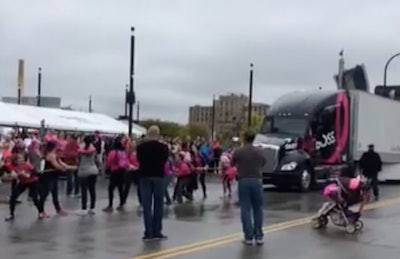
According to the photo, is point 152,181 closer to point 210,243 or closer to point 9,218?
point 210,243

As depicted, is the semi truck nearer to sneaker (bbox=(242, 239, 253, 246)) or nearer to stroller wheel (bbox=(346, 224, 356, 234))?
stroller wheel (bbox=(346, 224, 356, 234))

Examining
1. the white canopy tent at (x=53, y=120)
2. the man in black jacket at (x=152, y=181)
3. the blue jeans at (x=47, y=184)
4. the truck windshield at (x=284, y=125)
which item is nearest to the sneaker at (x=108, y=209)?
the blue jeans at (x=47, y=184)

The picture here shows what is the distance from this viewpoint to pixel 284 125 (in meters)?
26.6

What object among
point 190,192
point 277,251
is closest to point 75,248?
point 277,251

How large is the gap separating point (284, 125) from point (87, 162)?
11603mm

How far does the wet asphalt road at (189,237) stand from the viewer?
1100 cm

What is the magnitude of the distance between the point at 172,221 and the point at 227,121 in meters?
117

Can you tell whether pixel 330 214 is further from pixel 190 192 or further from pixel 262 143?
pixel 262 143

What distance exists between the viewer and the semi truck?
82.9 ft

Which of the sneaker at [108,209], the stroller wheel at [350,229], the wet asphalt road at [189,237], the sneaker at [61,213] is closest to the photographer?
the wet asphalt road at [189,237]

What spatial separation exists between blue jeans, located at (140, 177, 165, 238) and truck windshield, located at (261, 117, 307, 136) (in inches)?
561

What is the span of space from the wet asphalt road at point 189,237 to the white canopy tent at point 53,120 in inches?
687

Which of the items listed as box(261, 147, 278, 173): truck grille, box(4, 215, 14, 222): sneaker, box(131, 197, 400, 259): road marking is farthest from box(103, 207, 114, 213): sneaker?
box(261, 147, 278, 173): truck grille

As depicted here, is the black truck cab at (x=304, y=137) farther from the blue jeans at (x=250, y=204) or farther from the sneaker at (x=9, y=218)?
the blue jeans at (x=250, y=204)
